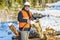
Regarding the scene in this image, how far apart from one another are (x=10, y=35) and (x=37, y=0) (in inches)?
33.6

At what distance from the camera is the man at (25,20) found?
3.49 m

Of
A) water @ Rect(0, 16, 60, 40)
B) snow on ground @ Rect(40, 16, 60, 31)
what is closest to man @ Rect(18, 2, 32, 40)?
water @ Rect(0, 16, 60, 40)

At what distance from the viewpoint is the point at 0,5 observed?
3.73 metres

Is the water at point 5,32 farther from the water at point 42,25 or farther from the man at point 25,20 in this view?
the man at point 25,20

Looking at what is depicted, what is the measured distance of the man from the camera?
Answer: 349 cm

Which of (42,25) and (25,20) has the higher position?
A: (25,20)

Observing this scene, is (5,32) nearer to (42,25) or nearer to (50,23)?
(42,25)

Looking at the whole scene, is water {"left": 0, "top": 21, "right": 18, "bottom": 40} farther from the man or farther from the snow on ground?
the snow on ground

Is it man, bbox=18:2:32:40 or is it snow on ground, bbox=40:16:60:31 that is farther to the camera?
snow on ground, bbox=40:16:60:31

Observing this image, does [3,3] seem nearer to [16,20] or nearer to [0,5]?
[0,5]

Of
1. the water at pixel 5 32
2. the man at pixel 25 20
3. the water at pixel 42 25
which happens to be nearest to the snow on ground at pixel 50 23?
the water at pixel 42 25

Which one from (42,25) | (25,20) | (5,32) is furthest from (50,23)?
(5,32)

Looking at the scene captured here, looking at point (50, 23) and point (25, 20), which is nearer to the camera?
point (25, 20)

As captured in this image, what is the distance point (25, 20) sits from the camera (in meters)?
3.51
